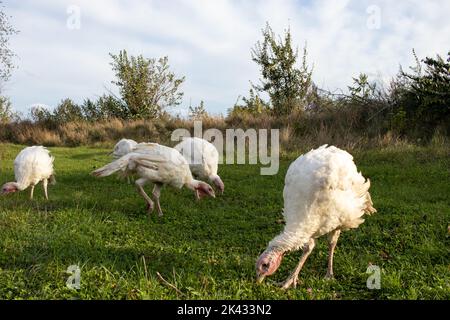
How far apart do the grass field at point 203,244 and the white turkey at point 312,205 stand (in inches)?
13.6

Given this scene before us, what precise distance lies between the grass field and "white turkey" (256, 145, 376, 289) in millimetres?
344

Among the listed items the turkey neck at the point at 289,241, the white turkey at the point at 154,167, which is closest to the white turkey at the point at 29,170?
the white turkey at the point at 154,167

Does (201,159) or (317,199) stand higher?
(201,159)

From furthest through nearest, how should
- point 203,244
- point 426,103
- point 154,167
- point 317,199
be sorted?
point 426,103 < point 154,167 < point 203,244 < point 317,199

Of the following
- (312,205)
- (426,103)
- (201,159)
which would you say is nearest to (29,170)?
(201,159)

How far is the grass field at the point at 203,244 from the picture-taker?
437cm

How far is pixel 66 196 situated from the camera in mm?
9180

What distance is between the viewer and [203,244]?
6.11 m

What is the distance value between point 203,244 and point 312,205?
1978mm

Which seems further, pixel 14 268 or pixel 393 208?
pixel 393 208

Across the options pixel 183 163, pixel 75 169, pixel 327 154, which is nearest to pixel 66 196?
pixel 183 163

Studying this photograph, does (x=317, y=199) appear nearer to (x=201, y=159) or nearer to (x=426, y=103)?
(x=201, y=159)
